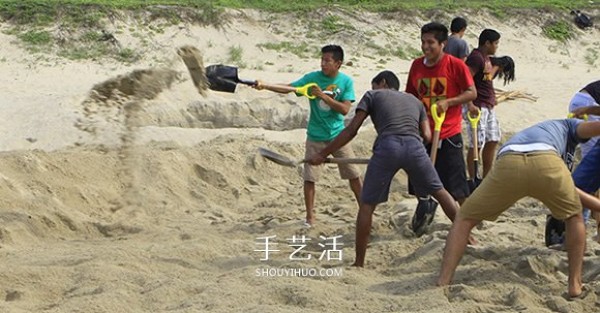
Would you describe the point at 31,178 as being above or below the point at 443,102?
below

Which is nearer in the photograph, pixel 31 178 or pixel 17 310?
pixel 17 310

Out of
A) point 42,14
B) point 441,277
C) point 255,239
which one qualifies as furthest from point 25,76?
point 441,277

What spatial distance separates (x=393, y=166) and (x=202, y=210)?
3000mm

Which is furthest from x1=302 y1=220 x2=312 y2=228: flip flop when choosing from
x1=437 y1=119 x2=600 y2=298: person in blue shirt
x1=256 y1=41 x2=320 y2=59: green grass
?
x1=256 y1=41 x2=320 y2=59: green grass

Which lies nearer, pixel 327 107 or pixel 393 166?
pixel 393 166

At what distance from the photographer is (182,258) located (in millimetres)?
6914

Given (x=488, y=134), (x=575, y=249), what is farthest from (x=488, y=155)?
(x=575, y=249)

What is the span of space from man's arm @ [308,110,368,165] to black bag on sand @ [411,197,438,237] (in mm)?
817

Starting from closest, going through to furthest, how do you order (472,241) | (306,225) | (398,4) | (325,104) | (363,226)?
(363,226) < (472,241) < (325,104) < (306,225) < (398,4)

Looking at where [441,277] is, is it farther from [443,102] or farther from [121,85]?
[121,85]

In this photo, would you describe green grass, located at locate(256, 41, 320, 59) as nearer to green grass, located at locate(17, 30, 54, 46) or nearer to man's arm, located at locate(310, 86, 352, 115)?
green grass, located at locate(17, 30, 54, 46)

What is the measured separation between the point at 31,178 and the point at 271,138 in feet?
9.89

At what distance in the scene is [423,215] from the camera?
7.25 m

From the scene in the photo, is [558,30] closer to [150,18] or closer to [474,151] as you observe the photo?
[150,18]
